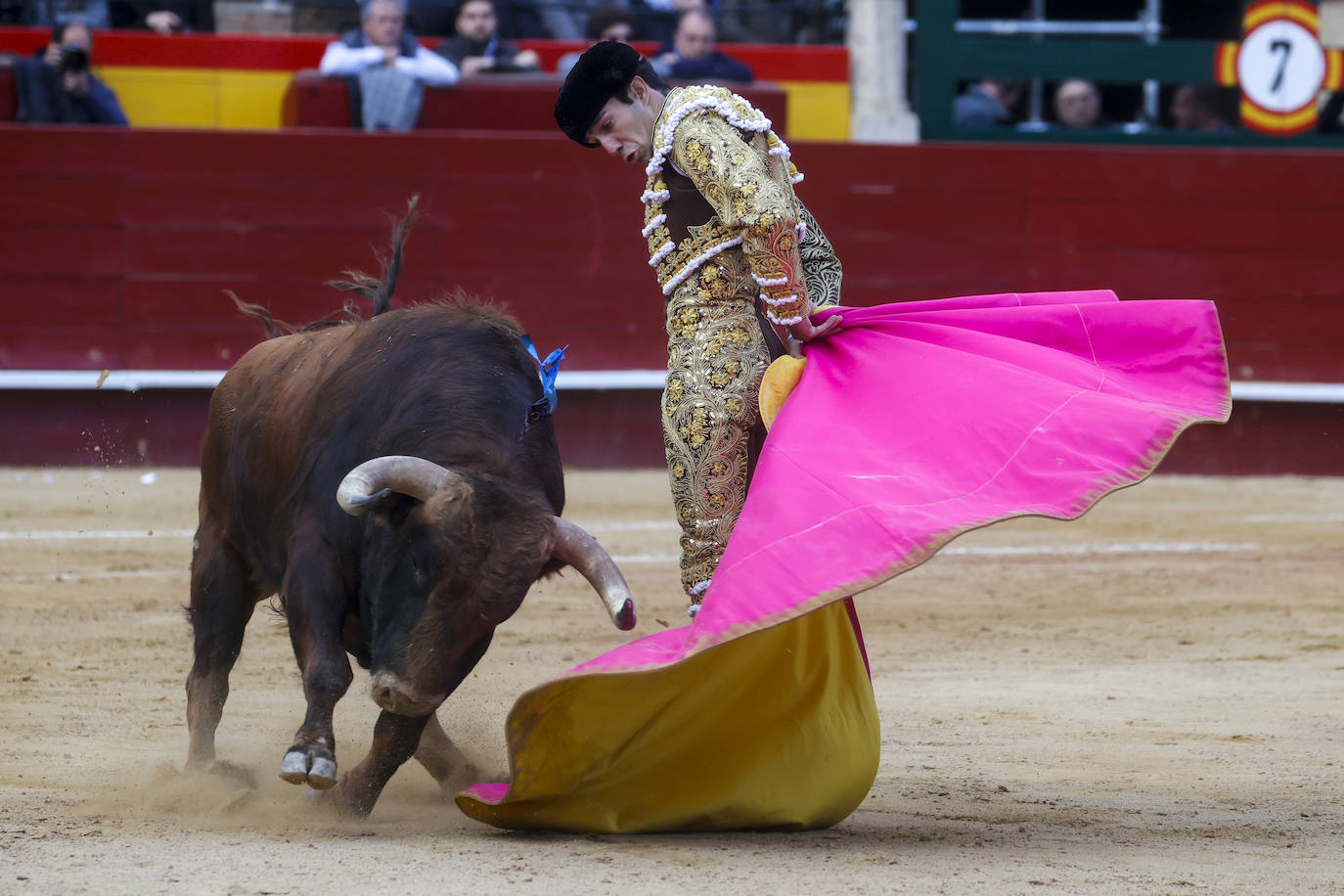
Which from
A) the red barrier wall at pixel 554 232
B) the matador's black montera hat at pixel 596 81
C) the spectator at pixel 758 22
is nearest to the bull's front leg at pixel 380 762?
the matador's black montera hat at pixel 596 81

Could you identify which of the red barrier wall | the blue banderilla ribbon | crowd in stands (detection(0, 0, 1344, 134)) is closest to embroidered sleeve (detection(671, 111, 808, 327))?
the blue banderilla ribbon

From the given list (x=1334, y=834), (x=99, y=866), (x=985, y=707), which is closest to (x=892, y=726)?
(x=985, y=707)

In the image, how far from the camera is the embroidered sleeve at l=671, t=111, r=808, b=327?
2.55 metres

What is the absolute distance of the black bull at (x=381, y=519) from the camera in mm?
2486

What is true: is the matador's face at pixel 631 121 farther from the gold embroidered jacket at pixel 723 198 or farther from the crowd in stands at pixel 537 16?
the crowd in stands at pixel 537 16

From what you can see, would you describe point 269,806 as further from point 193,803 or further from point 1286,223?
point 1286,223

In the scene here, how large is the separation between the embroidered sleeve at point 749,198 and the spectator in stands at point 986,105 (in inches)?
A: 215

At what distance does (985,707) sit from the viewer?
3.73 meters

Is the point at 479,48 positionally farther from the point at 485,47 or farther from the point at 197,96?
the point at 197,96

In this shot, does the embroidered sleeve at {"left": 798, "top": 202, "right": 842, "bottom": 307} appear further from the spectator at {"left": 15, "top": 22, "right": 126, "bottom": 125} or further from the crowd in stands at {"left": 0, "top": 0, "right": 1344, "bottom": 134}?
the spectator at {"left": 15, "top": 22, "right": 126, "bottom": 125}

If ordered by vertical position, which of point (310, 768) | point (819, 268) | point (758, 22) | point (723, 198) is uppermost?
point (723, 198)

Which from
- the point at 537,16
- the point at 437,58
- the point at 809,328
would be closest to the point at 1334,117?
the point at 537,16

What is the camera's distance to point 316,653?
2.62 metres

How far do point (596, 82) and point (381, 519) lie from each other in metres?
0.74
